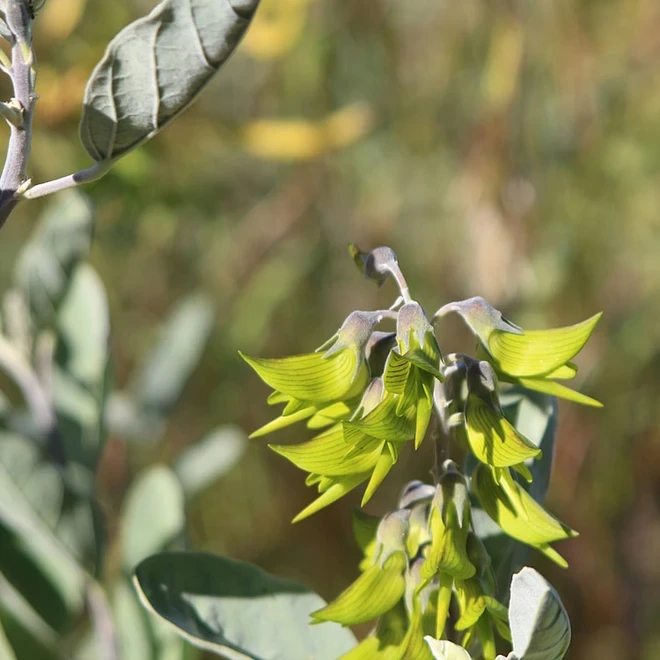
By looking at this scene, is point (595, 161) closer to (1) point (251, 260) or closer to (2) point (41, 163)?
(1) point (251, 260)

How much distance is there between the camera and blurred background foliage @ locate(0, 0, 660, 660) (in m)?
1.96

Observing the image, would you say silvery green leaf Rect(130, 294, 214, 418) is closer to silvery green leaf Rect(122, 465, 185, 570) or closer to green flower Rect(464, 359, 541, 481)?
silvery green leaf Rect(122, 465, 185, 570)

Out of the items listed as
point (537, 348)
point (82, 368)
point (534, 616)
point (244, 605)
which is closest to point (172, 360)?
point (82, 368)

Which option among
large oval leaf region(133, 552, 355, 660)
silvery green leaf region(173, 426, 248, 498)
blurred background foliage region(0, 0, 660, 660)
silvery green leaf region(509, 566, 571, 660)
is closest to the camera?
silvery green leaf region(509, 566, 571, 660)

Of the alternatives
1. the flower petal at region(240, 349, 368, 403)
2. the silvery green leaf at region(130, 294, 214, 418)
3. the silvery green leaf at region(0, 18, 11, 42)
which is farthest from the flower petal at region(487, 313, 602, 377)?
the silvery green leaf at region(130, 294, 214, 418)

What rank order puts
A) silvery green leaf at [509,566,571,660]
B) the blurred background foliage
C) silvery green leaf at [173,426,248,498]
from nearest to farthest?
silvery green leaf at [509,566,571,660], silvery green leaf at [173,426,248,498], the blurred background foliage

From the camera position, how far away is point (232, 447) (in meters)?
1.58

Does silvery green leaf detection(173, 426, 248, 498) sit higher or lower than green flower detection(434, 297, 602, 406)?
lower

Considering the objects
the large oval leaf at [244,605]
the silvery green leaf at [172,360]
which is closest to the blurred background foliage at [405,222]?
the silvery green leaf at [172,360]

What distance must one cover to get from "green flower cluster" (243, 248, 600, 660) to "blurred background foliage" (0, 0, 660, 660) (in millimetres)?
1065

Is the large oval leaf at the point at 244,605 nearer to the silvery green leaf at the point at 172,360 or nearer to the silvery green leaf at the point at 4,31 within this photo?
the silvery green leaf at the point at 4,31

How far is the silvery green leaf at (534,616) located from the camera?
51 centimetres

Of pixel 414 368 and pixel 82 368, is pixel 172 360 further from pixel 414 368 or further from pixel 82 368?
pixel 414 368

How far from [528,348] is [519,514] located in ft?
0.41
